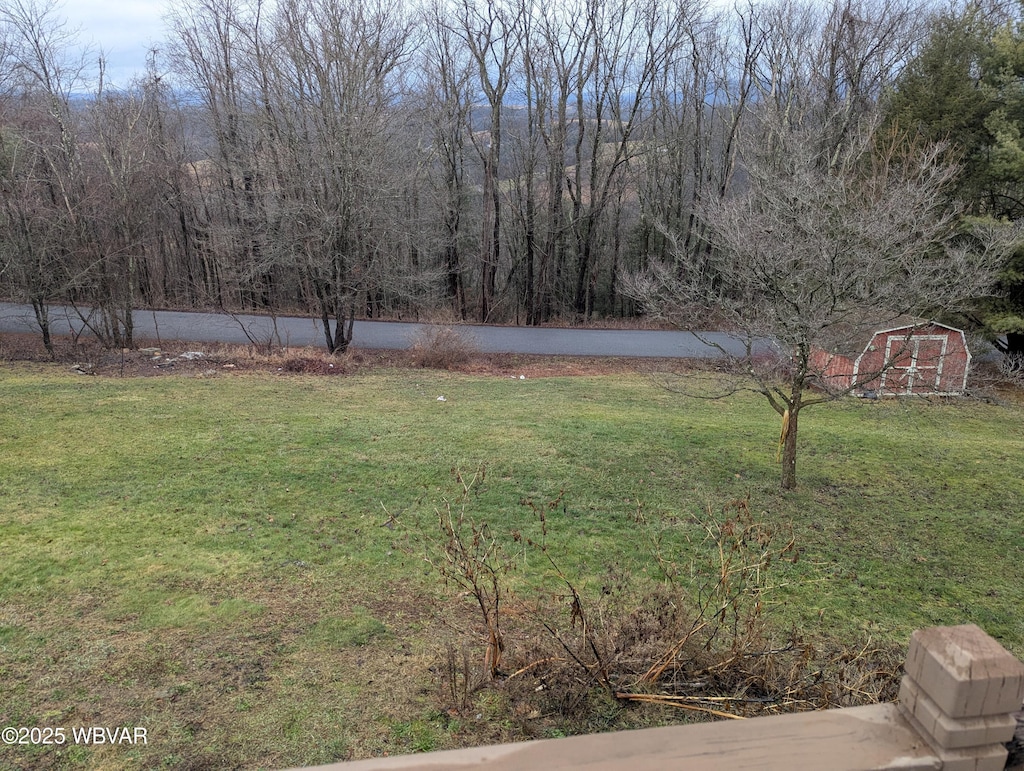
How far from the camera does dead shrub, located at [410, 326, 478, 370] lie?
16938 millimetres

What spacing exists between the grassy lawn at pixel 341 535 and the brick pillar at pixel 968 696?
244 centimetres

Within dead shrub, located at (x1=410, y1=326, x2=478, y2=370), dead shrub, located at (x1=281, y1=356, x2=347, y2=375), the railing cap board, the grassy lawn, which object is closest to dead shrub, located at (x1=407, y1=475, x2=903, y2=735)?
the grassy lawn

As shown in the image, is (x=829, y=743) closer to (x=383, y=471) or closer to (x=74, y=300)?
(x=383, y=471)

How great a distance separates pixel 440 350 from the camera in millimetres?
17016

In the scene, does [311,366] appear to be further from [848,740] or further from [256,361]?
[848,740]

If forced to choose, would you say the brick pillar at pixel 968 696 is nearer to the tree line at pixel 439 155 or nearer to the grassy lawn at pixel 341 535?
the grassy lawn at pixel 341 535

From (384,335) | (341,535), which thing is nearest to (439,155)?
(384,335)

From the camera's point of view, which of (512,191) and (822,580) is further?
(512,191)

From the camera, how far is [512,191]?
91.4 ft

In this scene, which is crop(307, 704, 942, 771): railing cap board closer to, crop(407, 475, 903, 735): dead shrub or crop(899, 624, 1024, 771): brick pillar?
crop(899, 624, 1024, 771): brick pillar

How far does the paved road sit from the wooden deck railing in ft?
56.3

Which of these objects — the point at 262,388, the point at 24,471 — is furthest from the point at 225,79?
the point at 24,471

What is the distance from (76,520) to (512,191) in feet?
79.9

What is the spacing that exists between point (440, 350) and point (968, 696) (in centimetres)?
1615
